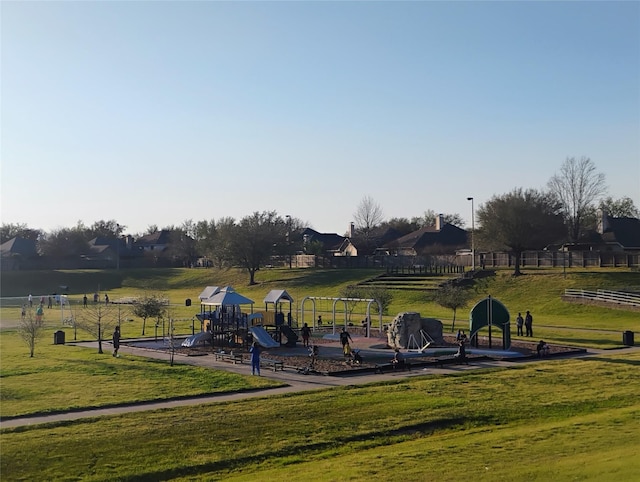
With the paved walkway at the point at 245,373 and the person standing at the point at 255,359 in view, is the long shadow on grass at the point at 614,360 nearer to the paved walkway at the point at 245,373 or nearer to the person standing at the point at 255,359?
the paved walkway at the point at 245,373

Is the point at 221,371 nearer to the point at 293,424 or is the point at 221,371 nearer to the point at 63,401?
the point at 63,401

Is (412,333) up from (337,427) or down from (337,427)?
up

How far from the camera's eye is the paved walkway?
64.0 feet

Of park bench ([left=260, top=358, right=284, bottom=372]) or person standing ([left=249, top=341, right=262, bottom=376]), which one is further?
park bench ([left=260, top=358, right=284, bottom=372])

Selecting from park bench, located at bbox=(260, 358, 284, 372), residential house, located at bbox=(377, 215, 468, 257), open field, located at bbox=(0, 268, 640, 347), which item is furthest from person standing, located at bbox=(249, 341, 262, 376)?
residential house, located at bbox=(377, 215, 468, 257)

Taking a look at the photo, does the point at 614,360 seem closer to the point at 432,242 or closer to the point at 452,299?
the point at 452,299

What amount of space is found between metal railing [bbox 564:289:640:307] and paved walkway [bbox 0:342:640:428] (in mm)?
16053

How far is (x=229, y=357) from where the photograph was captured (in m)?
31.1

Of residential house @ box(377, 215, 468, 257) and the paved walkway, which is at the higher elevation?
residential house @ box(377, 215, 468, 257)

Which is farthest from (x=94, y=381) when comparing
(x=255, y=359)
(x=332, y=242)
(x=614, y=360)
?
(x=332, y=242)

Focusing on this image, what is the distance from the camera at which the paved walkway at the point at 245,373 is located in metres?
19.5

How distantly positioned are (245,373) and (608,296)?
33.0 meters

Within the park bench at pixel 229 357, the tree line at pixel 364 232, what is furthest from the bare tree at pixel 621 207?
the park bench at pixel 229 357

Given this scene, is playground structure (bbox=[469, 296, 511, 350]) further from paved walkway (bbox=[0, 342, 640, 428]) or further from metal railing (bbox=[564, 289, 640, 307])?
metal railing (bbox=[564, 289, 640, 307])
